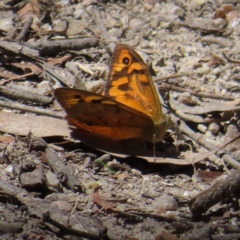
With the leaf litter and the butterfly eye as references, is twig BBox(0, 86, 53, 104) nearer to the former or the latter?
the leaf litter

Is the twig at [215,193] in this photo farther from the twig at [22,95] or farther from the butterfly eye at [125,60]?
the twig at [22,95]

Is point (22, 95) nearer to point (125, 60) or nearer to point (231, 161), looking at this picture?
point (125, 60)

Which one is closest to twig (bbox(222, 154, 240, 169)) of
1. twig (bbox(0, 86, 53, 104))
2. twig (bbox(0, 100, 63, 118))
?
twig (bbox(0, 100, 63, 118))

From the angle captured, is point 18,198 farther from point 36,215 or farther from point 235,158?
point 235,158

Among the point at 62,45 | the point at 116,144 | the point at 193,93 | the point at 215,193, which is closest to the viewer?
the point at 215,193

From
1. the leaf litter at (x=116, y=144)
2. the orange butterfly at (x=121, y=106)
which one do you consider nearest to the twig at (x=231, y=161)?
the leaf litter at (x=116, y=144)

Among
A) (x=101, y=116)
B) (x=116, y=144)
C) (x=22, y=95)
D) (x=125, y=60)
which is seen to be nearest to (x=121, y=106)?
(x=101, y=116)
